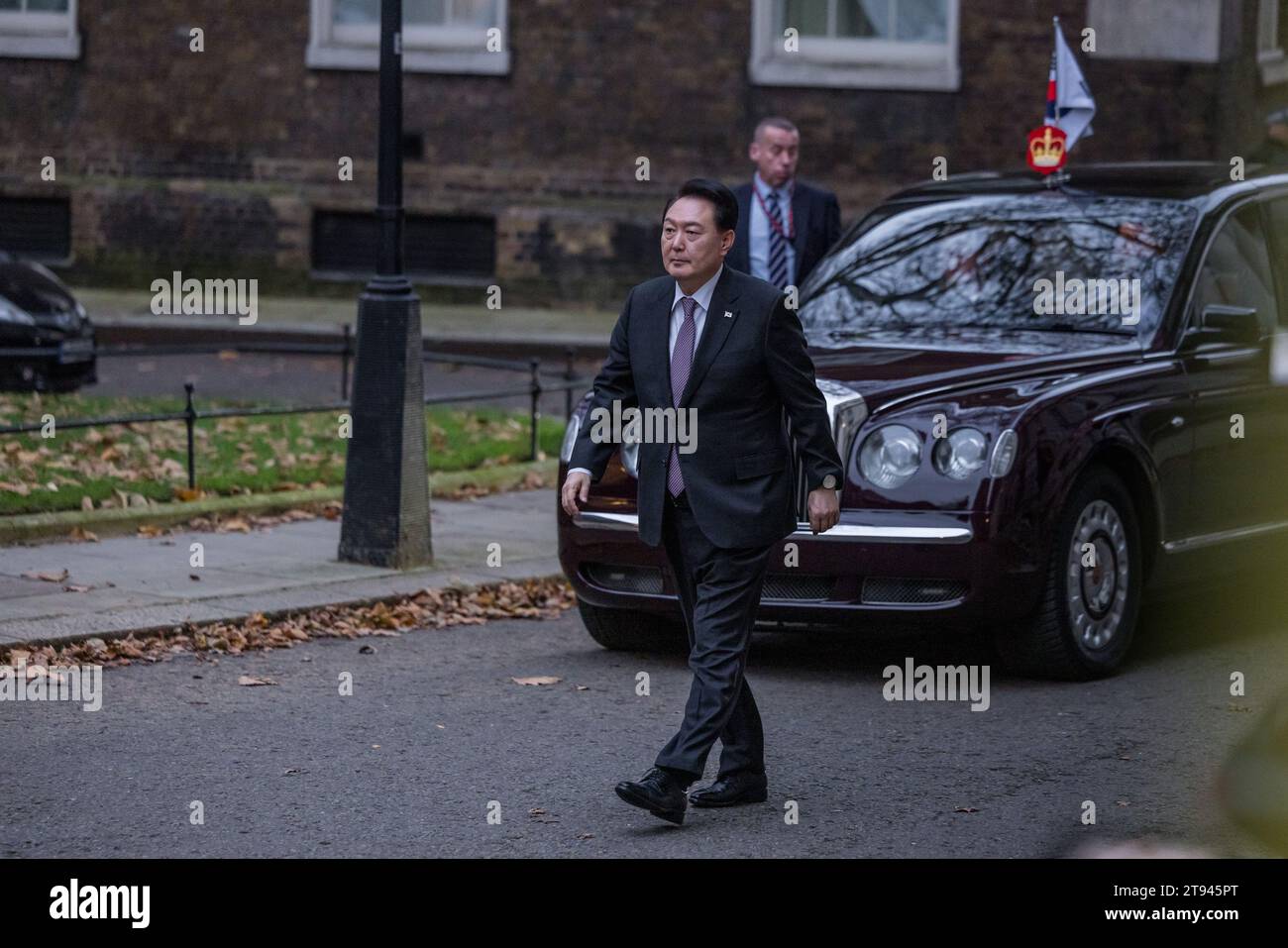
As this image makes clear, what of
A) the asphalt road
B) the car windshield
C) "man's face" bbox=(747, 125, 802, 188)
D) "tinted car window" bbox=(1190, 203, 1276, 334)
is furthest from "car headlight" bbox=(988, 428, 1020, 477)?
"man's face" bbox=(747, 125, 802, 188)

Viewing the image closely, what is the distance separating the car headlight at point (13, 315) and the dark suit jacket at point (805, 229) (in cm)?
619

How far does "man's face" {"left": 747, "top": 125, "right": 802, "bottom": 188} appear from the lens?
1183 centimetres

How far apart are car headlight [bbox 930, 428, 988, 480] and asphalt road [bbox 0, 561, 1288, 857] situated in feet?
2.82

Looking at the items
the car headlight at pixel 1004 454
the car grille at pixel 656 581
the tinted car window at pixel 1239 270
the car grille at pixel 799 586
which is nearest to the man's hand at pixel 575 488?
the car grille at pixel 656 581

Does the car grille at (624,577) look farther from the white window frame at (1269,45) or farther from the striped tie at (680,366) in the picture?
the white window frame at (1269,45)

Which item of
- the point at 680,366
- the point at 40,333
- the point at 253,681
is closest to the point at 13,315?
the point at 40,333

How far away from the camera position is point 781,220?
1189 centimetres

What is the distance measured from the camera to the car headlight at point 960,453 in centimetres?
805

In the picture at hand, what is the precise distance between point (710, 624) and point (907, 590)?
6.46 ft

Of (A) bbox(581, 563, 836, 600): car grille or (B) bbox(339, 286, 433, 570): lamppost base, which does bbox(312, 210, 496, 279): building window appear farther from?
(A) bbox(581, 563, 836, 600): car grille

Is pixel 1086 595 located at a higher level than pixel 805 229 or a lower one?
lower

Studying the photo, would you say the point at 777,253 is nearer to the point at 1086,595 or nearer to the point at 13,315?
the point at 1086,595

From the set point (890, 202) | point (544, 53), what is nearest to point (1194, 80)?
point (544, 53)
